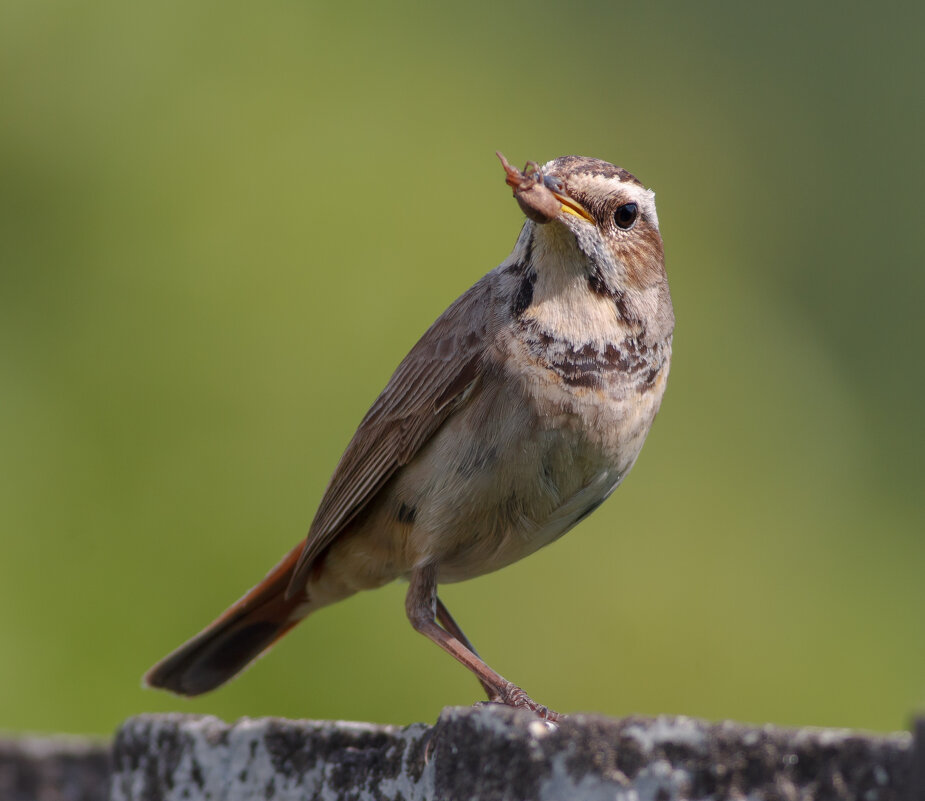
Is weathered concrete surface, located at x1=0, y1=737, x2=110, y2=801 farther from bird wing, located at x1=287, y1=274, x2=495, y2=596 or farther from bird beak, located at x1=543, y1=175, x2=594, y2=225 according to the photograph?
bird beak, located at x1=543, y1=175, x2=594, y2=225

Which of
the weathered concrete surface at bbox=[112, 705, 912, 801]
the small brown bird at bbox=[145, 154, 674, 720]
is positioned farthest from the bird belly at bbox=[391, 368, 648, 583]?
the weathered concrete surface at bbox=[112, 705, 912, 801]

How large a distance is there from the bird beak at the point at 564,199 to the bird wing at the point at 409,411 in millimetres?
333

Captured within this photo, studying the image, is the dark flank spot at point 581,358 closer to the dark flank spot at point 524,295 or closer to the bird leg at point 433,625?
the dark flank spot at point 524,295

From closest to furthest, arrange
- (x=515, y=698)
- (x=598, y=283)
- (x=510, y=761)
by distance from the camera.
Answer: (x=510, y=761)
(x=515, y=698)
(x=598, y=283)

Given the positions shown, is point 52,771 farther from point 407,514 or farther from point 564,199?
point 564,199

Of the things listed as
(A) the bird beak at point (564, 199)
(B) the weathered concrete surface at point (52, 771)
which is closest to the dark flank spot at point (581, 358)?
(A) the bird beak at point (564, 199)

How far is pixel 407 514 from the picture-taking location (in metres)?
3.66

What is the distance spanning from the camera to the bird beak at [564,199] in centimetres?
335

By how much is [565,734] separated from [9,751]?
2112 mm

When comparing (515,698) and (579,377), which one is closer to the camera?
(515,698)

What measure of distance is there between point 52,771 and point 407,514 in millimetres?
1172

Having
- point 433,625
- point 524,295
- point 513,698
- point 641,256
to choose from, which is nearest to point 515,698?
point 513,698

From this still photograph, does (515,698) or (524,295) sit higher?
(524,295)

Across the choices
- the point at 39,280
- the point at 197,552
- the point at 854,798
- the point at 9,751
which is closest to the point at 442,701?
the point at 197,552
